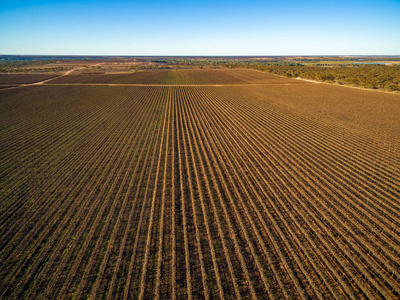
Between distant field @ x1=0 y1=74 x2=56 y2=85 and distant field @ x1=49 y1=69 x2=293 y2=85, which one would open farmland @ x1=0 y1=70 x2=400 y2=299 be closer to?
distant field @ x1=49 y1=69 x2=293 y2=85

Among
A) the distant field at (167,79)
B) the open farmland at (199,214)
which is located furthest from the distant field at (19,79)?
the open farmland at (199,214)

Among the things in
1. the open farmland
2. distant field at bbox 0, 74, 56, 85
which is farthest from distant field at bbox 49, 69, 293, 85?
the open farmland

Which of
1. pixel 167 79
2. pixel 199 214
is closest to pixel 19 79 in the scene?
pixel 167 79

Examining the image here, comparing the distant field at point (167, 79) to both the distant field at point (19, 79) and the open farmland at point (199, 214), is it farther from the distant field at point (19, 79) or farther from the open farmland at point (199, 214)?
the open farmland at point (199, 214)

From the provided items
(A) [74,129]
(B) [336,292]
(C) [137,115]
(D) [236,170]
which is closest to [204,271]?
(B) [336,292]

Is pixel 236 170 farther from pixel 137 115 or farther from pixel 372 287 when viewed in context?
pixel 137 115

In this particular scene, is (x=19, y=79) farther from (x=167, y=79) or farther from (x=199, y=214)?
(x=199, y=214)

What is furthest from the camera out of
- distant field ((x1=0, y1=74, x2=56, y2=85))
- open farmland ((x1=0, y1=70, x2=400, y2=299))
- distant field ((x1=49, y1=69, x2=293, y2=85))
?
distant field ((x1=49, y1=69, x2=293, y2=85))

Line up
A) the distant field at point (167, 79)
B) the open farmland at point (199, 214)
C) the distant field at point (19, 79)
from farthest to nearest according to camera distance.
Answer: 1. the distant field at point (167, 79)
2. the distant field at point (19, 79)
3. the open farmland at point (199, 214)
